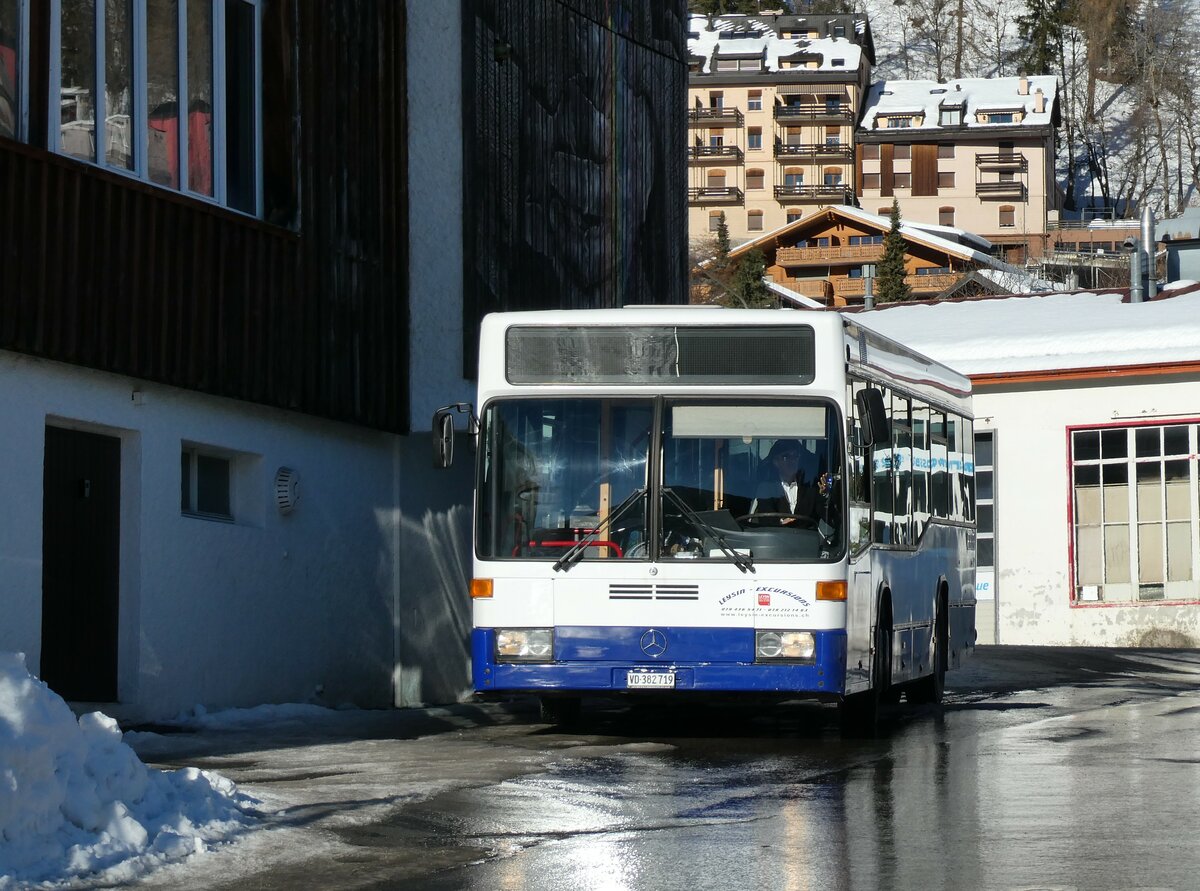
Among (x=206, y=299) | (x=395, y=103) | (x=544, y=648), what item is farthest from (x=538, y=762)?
(x=395, y=103)

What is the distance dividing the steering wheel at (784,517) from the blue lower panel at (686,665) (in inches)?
27.7

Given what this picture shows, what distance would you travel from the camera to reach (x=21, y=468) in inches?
533

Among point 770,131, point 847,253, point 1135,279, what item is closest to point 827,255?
point 847,253

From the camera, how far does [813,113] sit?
117 meters

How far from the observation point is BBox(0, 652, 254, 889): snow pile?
7980 millimetres

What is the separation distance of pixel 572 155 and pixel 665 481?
9462 millimetres

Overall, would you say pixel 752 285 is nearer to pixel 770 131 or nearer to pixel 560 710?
pixel 770 131

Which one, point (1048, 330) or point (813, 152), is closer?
point (1048, 330)

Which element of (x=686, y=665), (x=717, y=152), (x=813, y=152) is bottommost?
(x=686, y=665)

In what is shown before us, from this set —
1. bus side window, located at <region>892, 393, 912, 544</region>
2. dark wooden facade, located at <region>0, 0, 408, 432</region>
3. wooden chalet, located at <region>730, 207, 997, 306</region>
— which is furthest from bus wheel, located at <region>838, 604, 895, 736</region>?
wooden chalet, located at <region>730, 207, 997, 306</region>

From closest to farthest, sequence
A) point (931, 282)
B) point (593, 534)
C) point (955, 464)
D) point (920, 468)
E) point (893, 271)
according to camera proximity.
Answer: point (593, 534) → point (920, 468) → point (955, 464) → point (893, 271) → point (931, 282)

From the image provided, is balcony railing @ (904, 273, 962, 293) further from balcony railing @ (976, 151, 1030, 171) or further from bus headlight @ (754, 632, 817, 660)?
bus headlight @ (754, 632, 817, 660)

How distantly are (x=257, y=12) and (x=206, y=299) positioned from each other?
253 cm

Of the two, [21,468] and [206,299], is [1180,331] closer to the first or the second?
[206,299]
